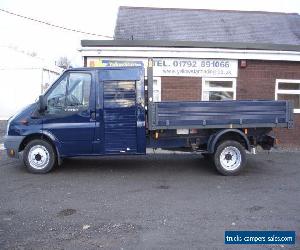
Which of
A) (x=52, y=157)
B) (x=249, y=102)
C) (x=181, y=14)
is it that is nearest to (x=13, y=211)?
(x=52, y=157)

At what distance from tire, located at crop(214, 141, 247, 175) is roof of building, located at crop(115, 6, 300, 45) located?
26.1 feet

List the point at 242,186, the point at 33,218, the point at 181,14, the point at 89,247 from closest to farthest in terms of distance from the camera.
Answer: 1. the point at 89,247
2. the point at 33,218
3. the point at 242,186
4. the point at 181,14

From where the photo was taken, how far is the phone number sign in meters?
13.1

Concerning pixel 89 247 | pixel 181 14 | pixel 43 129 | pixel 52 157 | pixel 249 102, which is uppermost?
pixel 181 14

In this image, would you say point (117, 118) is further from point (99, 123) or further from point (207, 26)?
point (207, 26)

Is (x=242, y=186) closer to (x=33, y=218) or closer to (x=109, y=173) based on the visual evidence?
(x=109, y=173)

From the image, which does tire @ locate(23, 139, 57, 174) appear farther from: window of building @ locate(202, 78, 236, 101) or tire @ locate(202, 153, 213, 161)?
window of building @ locate(202, 78, 236, 101)

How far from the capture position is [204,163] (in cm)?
1045

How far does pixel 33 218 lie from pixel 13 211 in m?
0.53

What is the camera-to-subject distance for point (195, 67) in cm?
1316

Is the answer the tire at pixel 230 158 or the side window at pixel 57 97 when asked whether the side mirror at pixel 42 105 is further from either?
the tire at pixel 230 158

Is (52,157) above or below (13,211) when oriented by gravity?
above

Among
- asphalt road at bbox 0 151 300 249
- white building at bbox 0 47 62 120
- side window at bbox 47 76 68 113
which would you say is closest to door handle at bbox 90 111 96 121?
side window at bbox 47 76 68 113

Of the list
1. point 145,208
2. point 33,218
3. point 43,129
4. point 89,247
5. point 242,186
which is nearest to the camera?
point 89,247
